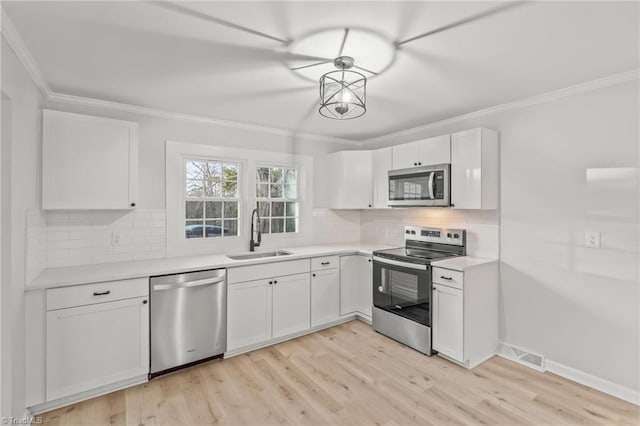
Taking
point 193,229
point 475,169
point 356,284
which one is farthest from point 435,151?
point 193,229

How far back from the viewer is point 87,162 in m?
2.62

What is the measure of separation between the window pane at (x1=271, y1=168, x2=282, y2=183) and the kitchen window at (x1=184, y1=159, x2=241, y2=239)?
47 cm

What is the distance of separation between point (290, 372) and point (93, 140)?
255cm

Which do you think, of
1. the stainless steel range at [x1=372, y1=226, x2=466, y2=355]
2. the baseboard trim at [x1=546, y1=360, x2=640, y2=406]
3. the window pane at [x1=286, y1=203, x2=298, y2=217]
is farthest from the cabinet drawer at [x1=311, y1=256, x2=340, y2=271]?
the baseboard trim at [x1=546, y1=360, x2=640, y2=406]

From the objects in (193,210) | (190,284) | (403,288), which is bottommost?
(403,288)

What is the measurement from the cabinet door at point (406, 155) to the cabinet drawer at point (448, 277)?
1241 millimetres

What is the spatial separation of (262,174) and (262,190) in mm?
199

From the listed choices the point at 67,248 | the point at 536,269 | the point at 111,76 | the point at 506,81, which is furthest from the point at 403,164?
the point at 67,248

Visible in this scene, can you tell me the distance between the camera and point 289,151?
4.15 meters

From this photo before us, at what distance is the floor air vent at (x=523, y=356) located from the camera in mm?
2834

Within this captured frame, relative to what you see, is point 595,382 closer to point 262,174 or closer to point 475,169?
point 475,169

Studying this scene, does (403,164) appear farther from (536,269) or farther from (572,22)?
(572,22)

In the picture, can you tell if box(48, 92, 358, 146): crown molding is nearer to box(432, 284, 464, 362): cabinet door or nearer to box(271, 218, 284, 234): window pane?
box(271, 218, 284, 234): window pane

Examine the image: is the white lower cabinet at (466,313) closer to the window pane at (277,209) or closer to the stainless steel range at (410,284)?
the stainless steel range at (410,284)
